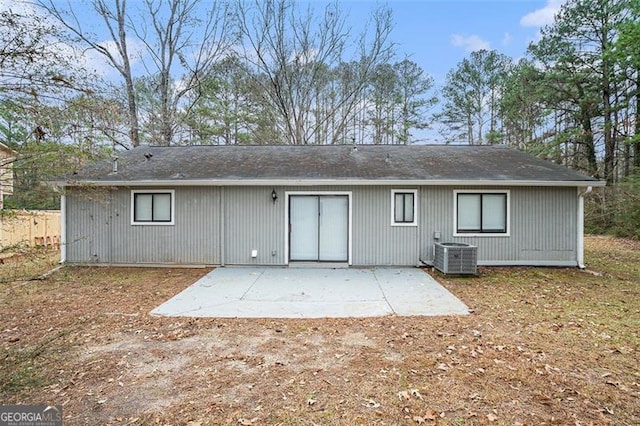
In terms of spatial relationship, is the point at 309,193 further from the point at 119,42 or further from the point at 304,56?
the point at 119,42

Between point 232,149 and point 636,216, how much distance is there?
51.5 ft

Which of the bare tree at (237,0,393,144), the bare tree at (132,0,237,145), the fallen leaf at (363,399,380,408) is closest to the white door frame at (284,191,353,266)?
the fallen leaf at (363,399,380,408)

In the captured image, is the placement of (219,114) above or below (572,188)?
above

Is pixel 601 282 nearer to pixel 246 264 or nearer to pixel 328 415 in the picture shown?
pixel 328 415

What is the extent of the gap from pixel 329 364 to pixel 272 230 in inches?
207

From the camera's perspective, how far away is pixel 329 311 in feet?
17.5

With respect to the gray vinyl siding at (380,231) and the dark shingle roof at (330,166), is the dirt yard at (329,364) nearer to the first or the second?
the gray vinyl siding at (380,231)

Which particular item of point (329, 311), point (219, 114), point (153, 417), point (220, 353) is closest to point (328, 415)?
point (153, 417)

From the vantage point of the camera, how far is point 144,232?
8734mm

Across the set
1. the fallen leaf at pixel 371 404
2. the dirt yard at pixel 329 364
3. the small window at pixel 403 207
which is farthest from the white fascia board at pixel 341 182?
the fallen leaf at pixel 371 404

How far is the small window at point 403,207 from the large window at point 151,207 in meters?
5.55

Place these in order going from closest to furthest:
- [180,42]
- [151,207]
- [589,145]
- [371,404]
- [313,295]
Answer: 1. [371,404]
2. [313,295]
3. [151,207]
4. [589,145]
5. [180,42]

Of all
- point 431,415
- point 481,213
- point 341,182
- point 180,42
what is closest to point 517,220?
point 481,213

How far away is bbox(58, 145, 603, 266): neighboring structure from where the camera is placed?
841cm
